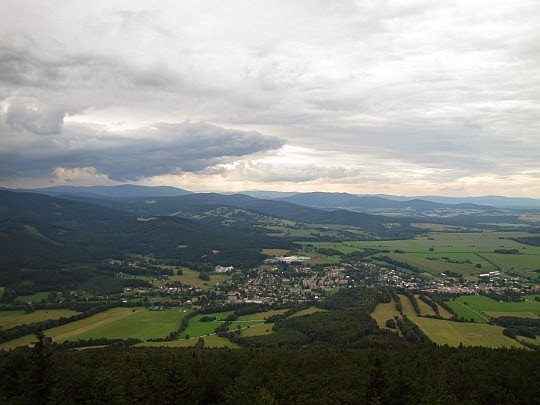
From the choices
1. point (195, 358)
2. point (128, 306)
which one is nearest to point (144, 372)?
point (195, 358)

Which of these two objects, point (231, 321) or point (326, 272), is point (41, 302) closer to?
point (231, 321)

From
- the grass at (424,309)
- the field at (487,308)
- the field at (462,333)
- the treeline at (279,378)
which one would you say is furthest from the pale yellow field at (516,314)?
the treeline at (279,378)

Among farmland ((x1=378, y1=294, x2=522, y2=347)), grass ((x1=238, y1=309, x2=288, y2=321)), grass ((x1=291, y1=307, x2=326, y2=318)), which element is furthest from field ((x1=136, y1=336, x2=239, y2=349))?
farmland ((x1=378, y1=294, x2=522, y2=347))

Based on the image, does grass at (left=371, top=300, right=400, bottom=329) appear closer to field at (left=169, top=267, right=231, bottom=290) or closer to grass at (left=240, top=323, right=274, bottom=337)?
grass at (left=240, top=323, right=274, bottom=337)

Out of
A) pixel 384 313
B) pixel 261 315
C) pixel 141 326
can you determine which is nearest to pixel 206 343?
pixel 141 326

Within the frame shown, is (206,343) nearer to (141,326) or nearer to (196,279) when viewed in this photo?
(141,326)

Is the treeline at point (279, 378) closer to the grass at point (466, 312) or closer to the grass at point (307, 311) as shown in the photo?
the grass at point (466, 312)
